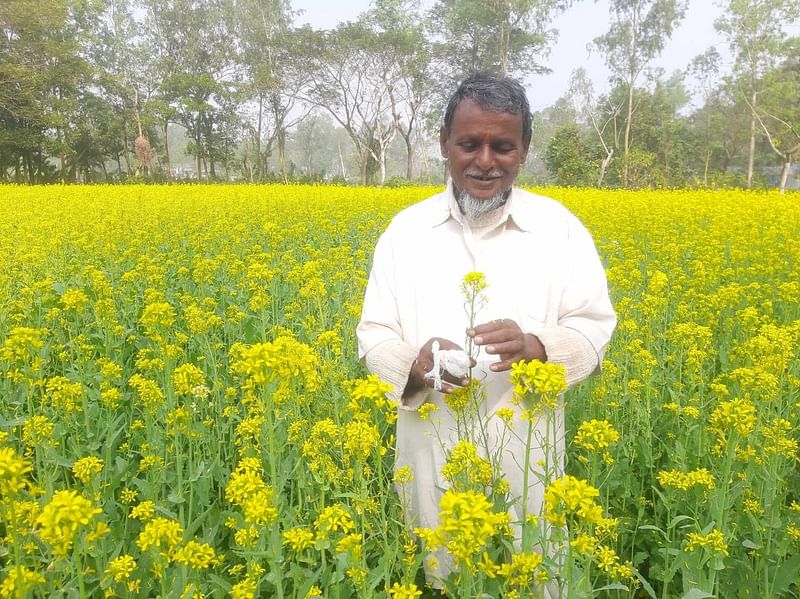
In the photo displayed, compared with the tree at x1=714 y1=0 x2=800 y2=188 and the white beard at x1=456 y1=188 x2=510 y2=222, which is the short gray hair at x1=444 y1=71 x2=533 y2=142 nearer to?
the white beard at x1=456 y1=188 x2=510 y2=222

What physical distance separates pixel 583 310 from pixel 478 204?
466mm

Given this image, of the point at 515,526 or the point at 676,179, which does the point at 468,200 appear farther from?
Result: the point at 676,179

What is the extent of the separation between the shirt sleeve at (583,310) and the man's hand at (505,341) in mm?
120

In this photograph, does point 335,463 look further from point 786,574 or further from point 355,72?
point 355,72

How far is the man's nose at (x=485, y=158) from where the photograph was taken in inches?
71.1

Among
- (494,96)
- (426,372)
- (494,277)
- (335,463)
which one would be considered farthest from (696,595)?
(494,96)

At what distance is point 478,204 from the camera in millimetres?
1873

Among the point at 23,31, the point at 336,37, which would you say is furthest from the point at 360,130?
the point at 23,31

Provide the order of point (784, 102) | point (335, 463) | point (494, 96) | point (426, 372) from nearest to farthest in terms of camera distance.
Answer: point (426, 372)
point (494, 96)
point (335, 463)
point (784, 102)

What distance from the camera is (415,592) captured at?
143cm

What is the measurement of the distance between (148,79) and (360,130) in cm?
1828

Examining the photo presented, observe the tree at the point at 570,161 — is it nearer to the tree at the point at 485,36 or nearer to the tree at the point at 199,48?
the tree at the point at 485,36

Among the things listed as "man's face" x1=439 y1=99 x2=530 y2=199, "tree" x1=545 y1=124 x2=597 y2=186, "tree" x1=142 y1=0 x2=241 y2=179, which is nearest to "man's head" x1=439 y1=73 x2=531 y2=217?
"man's face" x1=439 y1=99 x2=530 y2=199

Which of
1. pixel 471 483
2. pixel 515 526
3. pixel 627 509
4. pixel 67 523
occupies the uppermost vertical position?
pixel 67 523
